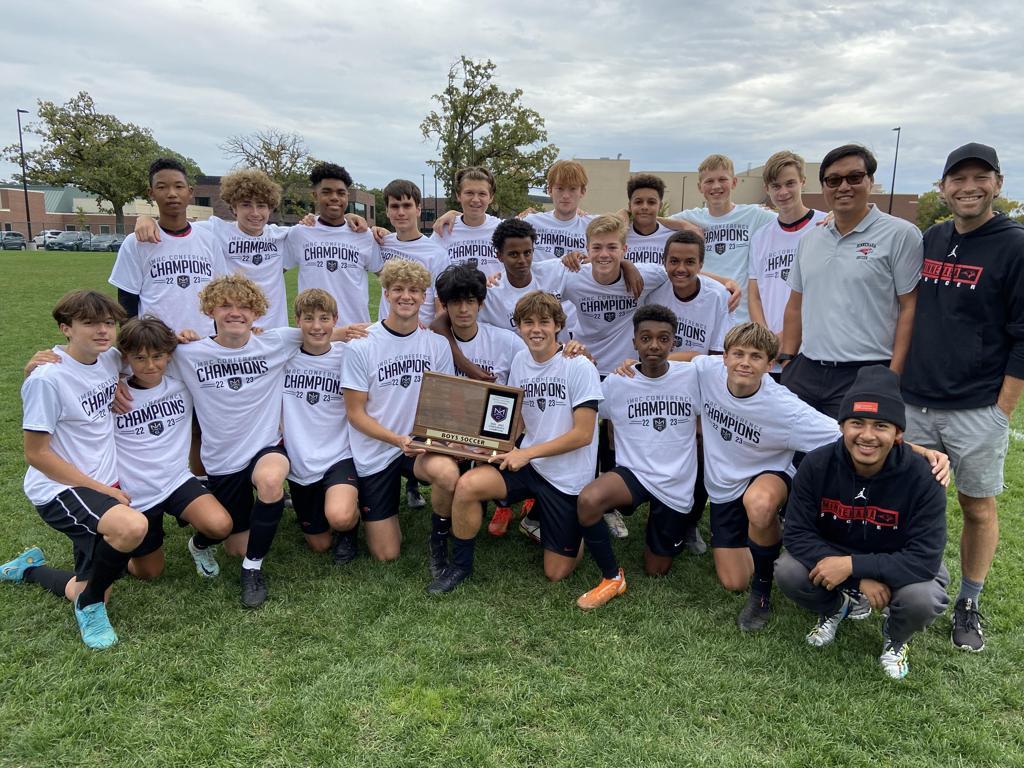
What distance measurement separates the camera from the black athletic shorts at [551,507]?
4074mm

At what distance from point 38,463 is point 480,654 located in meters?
2.52

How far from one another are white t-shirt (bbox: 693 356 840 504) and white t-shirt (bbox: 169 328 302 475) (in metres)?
2.80

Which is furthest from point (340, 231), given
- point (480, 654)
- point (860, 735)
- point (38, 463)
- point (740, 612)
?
point (860, 735)

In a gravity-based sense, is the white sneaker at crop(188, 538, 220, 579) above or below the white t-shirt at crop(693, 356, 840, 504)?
below

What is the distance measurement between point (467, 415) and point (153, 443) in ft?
6.28

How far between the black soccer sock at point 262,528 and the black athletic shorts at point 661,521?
215 centimetres

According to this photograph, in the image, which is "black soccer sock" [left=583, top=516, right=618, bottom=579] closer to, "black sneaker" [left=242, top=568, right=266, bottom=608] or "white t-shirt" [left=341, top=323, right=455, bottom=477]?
"white t-shirt" [left=341, top=323, right=455, bottom=477]

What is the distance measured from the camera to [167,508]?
3.89 m

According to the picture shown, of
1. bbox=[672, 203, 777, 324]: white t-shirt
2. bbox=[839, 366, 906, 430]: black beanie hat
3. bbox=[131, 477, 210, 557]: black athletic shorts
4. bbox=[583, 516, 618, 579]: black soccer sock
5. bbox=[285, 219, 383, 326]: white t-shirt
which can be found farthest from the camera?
bbox=[285, 219, 383, 326]: white t-shirt

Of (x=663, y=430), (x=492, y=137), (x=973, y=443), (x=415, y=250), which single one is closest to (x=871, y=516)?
(x=973, y=443)

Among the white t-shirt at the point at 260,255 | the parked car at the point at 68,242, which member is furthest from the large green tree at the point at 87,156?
the white t-shirt at the point at 260,255

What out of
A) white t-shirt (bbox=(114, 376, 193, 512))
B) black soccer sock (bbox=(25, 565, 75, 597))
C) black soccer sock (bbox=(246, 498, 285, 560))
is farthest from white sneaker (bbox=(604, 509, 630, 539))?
black soccer sock (bbox=(25, 565, 75, 597))

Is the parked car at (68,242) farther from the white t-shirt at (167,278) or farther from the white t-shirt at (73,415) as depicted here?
the white t-shirt at (73,415)

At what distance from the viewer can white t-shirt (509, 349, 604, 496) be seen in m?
4.10
